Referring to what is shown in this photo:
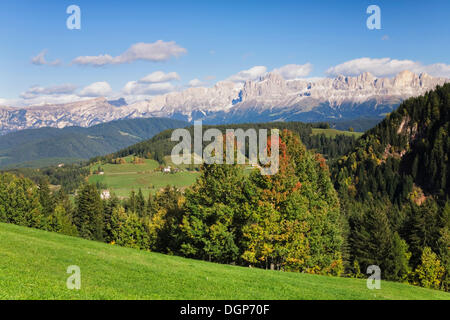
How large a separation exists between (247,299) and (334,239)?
30000mm

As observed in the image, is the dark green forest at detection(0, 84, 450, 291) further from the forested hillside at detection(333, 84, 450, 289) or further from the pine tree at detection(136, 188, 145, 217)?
the forested hillside at detection(333, 84, 450, 289)

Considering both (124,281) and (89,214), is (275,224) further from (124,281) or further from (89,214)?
(89,214)

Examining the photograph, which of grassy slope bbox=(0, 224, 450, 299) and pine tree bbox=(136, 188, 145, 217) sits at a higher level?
grassy slope bbox=(0, 224, 450, 299)

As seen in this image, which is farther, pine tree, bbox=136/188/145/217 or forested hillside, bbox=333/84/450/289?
forested hillside, bbox=333/84/450/289

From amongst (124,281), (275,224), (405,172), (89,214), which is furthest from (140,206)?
(405,172)

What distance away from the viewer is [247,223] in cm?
4516

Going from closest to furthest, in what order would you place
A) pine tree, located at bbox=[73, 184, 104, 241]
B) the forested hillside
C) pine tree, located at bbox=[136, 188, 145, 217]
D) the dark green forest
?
1. the dark green forest
2. pine tree, located at bbox=[73, 184, 104, 241]
3. pine tree, located at bbox=[136, 188, 145, 217]
4. the forested hillside

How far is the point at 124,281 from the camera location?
2391 cm

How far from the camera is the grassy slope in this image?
1858cm

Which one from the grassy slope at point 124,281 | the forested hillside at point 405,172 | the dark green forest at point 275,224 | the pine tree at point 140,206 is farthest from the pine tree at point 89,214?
the forested hillside at point 405,172

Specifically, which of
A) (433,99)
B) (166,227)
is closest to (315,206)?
(166,227)

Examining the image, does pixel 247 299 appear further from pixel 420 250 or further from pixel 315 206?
pixel 420 250

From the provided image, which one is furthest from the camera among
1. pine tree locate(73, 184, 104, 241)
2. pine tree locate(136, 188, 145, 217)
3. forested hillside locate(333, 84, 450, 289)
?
forested hillside locate(333, 84, 450, 289)

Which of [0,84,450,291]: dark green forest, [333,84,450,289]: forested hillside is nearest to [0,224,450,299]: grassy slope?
[0,84,450,291]: dark green forest
